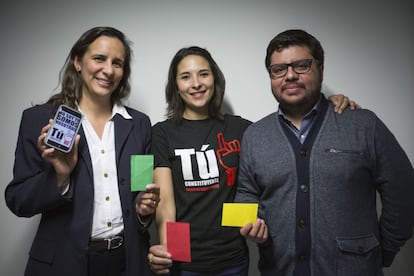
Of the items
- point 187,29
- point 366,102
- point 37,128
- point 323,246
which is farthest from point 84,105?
point 366,102

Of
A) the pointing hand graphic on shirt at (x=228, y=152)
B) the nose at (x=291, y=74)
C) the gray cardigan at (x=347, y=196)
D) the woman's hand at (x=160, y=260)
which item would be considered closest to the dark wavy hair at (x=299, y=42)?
the nose at (x=291, y=74)

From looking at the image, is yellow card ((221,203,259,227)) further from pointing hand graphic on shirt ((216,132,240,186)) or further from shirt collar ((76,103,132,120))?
shirt collar ((76,103,132,120))

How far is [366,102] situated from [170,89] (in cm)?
144

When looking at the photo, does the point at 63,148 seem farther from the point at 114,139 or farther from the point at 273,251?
the point at 273,251

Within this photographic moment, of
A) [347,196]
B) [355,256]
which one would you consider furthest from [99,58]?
[355,256]

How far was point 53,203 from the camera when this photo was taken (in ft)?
3.84

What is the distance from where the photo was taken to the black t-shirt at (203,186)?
141 cm

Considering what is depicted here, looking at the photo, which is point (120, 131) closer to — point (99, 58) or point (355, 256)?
point (99, 58)

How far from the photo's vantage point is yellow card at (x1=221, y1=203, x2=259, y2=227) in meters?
1.24

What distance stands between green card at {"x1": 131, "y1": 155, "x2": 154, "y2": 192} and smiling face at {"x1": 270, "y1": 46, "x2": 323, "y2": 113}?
2.37 ft

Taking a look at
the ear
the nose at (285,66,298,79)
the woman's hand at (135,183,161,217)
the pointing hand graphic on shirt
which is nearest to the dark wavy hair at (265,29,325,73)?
the nose at (285,66,298,79)

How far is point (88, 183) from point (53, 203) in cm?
16

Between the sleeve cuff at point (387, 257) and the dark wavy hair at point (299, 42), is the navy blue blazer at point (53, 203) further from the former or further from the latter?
the sleeve cuff at point (387, 257)

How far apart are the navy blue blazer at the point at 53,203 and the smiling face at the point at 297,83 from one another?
34.8 inches
